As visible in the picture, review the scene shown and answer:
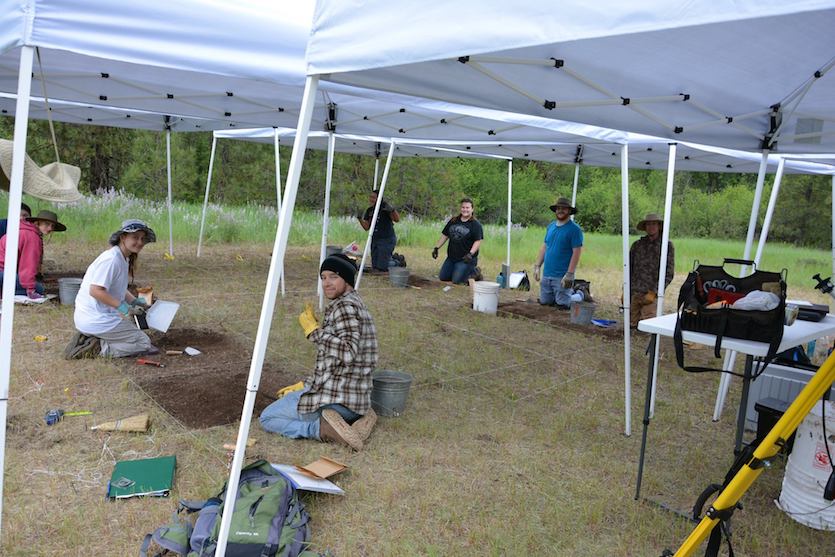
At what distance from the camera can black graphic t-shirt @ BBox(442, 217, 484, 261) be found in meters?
10.3

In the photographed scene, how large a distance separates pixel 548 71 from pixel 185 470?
294 centimetres

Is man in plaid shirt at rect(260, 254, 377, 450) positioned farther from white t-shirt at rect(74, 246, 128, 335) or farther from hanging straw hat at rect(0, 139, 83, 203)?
hanging straw hat at rect(0, 139, 83, 203)

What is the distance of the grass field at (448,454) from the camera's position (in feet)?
9.12

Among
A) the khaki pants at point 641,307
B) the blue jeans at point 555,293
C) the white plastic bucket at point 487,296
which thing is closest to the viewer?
the khaki pants at point 641,307

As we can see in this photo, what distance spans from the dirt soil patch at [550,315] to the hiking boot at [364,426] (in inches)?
173

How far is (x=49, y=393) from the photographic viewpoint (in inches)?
163

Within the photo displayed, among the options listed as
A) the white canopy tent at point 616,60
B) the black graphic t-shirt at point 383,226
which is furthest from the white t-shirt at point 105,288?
the black graphic t-shirt at point 383,226

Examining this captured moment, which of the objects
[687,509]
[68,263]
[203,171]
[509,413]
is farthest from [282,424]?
[203,171]

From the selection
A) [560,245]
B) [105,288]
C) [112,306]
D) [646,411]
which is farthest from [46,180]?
[560,245]

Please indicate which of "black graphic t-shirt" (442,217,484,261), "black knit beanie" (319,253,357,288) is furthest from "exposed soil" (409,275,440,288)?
"black knit beanie" (319,253,357,288)

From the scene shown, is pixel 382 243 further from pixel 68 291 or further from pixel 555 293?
pixel 68 291

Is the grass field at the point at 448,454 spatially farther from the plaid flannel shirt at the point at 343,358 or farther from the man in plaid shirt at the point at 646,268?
the man in plaid shirt at the point at 646,268

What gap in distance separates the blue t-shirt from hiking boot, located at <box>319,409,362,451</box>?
206 inches

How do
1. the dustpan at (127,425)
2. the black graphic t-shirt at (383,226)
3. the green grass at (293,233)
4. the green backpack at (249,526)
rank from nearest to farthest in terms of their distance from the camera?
the green backpack at (249,526) → the dustpan at (127,425) → the black graphic t-shirt at (383,226) → the green grass at (293,233)
